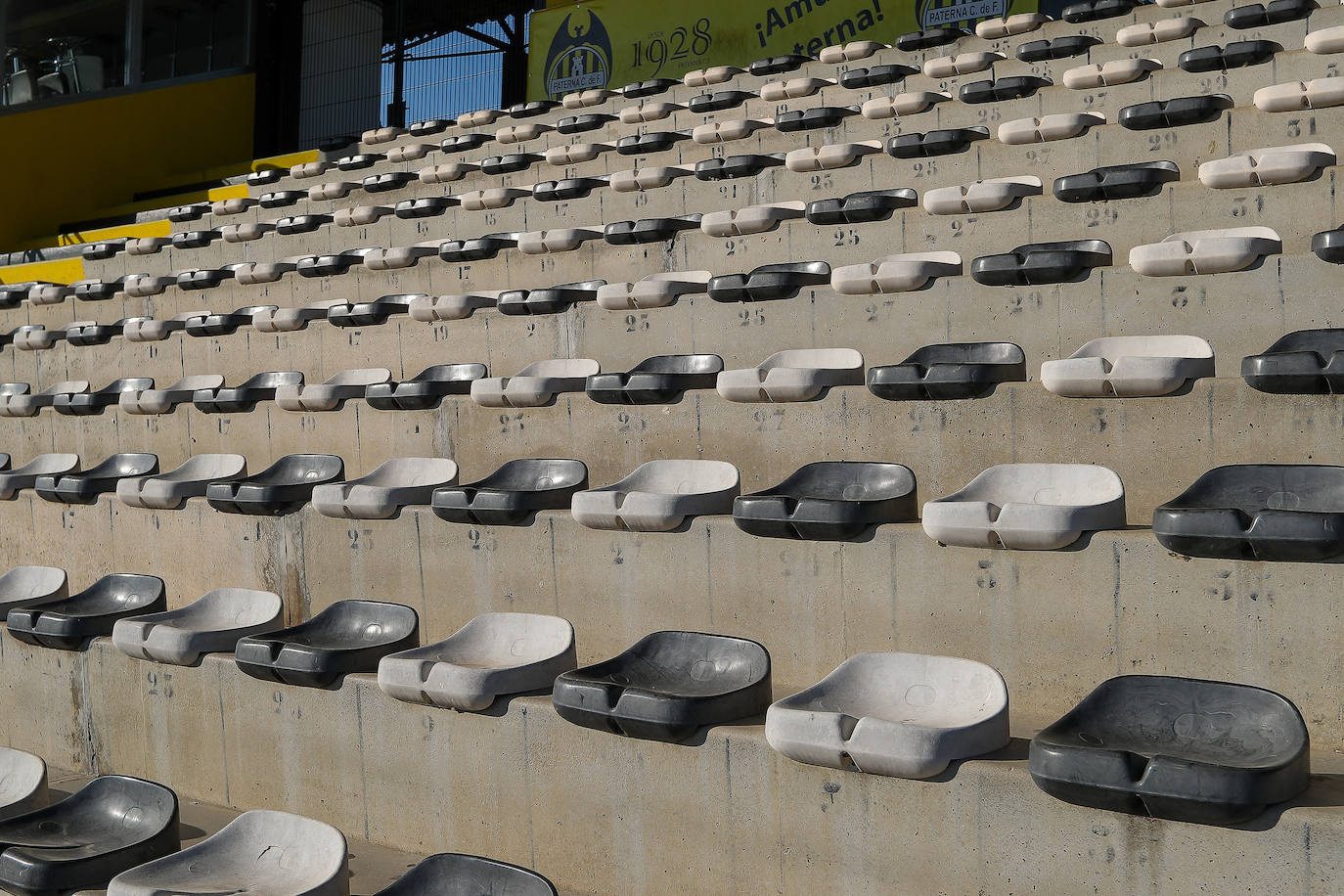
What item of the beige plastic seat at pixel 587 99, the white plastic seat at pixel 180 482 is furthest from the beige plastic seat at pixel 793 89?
the white plastic seat at pixel 180 482

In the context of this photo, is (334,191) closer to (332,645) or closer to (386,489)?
(386,489)

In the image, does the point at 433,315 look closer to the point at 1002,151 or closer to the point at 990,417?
the point at 1002,151

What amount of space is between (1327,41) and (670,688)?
3.59 metres

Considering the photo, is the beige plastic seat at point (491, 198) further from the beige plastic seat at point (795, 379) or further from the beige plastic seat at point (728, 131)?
the beige plastic seat at point (795, 379)

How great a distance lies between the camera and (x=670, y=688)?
2.12 metres

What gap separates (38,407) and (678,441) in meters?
3.12

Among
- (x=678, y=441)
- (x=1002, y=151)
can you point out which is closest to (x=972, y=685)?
(x=678, y=441)

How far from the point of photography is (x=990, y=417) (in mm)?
2562

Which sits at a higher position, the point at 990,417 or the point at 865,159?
the point at 865,159

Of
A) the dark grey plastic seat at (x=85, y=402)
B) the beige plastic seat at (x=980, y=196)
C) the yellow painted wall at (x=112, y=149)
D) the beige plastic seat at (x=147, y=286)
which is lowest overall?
the dark grey plastic seat at (x=85, y=402)

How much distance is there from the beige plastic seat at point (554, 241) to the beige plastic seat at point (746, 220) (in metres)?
0.55

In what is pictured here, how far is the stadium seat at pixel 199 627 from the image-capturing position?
2768 millimetres

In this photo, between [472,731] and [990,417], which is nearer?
[472,731]

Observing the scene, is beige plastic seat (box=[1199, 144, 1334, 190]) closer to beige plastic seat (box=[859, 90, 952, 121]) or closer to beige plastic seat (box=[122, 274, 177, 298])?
beige plastic seat (box=[859, 90, 952, 121])
